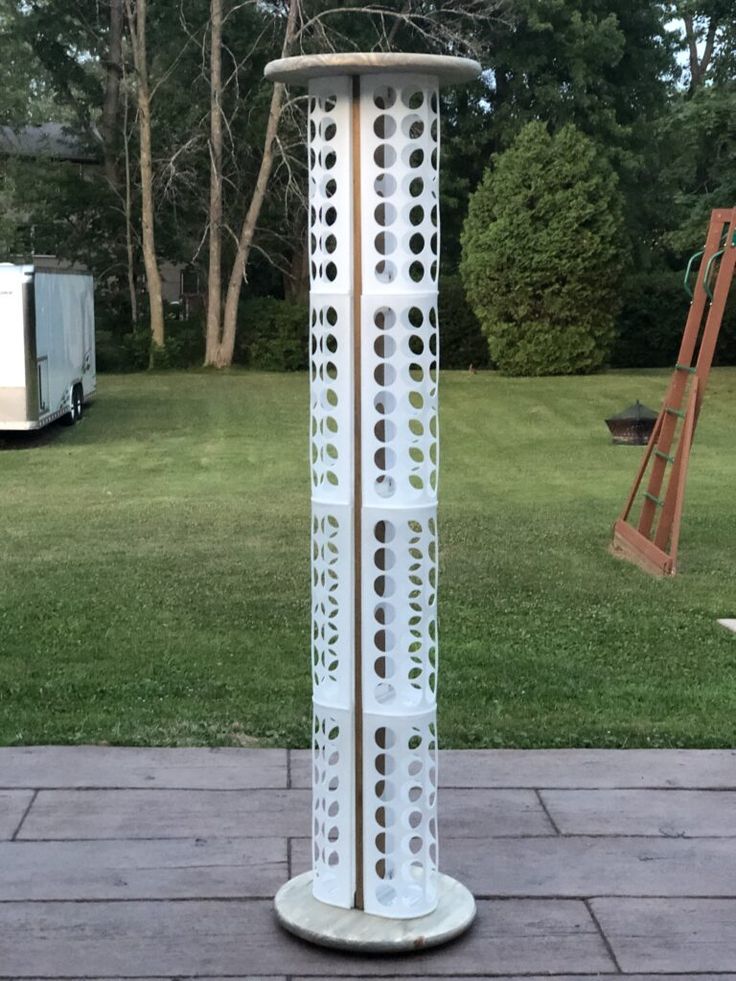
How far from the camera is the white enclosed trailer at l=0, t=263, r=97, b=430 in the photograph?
14.5 meters

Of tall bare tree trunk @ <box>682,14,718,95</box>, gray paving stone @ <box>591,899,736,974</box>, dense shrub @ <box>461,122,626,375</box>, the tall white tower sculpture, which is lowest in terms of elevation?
gray paving stone @ <box>591,899,736,974</box>

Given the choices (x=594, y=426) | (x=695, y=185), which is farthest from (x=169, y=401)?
(x=695, y=185)

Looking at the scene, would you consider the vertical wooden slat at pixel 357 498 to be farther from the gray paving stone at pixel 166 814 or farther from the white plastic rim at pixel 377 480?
the gray paving stone at pixel 166 814

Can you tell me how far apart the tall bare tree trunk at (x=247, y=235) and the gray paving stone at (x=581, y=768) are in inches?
938

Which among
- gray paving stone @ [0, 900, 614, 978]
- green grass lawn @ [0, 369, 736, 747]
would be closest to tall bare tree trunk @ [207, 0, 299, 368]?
green grass lawn @ [0, 369, 736, 747]

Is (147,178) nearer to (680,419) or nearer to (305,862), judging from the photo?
(680,419)

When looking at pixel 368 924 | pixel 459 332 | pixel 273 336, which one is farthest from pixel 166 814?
pixel 273 336

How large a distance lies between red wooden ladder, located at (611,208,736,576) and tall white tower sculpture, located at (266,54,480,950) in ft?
16.2

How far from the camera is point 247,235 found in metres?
27.4

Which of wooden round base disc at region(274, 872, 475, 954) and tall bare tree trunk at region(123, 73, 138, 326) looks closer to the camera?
wooden round base disc at region(274, 872, 475, 954)

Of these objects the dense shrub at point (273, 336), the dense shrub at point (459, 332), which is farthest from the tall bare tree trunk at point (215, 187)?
the dense shrub at point (459, 332)

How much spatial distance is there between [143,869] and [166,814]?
372 mm

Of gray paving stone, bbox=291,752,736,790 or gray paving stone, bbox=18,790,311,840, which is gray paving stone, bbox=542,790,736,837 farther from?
gray paving stone, bbox=18,790,311,840

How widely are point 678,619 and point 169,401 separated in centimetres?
1557
